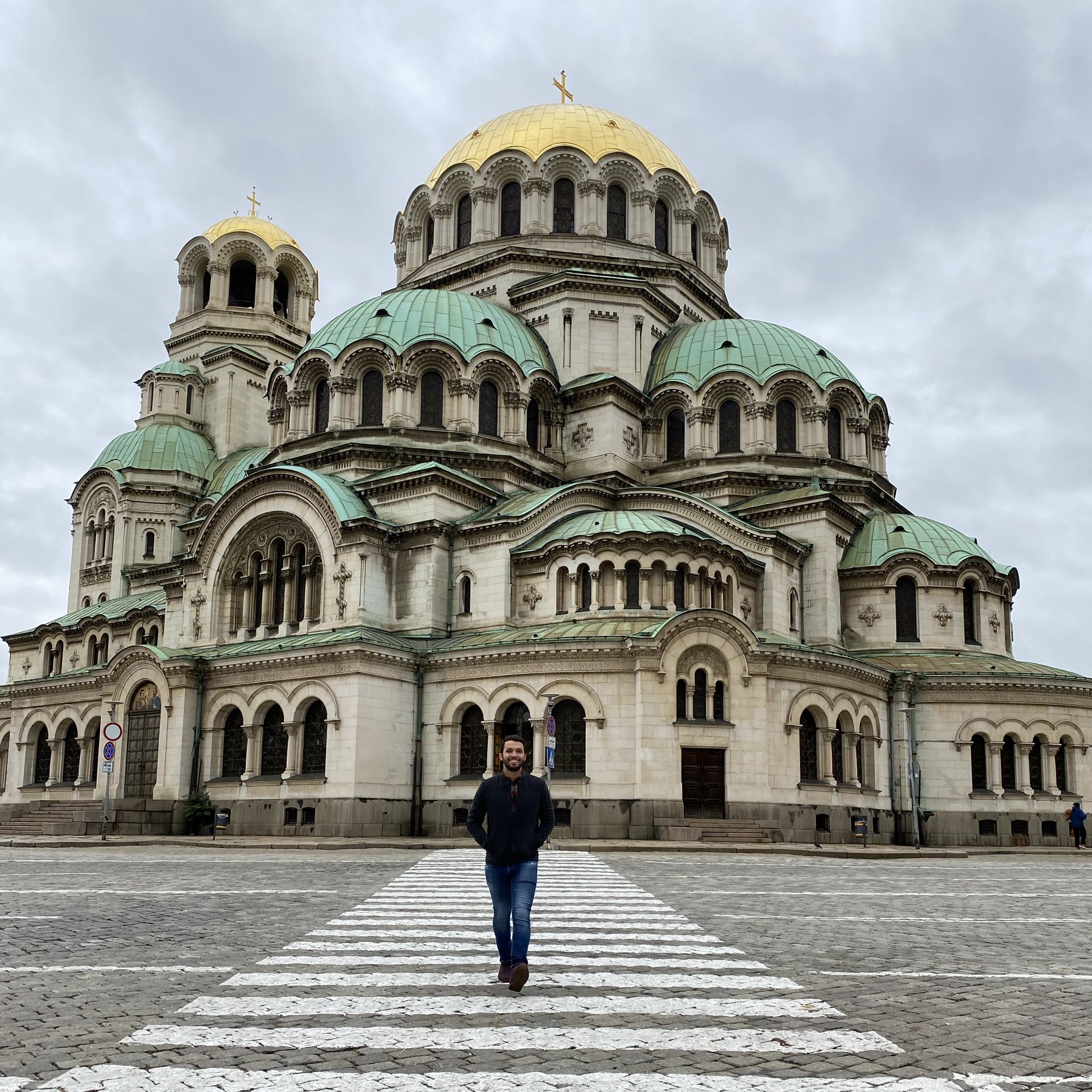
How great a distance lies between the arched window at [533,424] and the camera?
48719mm

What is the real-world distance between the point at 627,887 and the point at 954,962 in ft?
27.5

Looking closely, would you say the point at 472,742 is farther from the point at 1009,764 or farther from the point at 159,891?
the point at 159,891

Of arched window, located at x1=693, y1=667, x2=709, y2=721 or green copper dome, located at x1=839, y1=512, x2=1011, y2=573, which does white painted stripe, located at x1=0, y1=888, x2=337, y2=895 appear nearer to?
arched window, located at x1=693, y1=667, x2=709, y2=721

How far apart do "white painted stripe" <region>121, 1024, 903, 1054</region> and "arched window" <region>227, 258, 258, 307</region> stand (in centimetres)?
6123

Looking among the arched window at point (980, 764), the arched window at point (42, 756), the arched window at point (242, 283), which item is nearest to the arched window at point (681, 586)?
the arched window at point (980, 764)

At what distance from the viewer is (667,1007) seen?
8.59m

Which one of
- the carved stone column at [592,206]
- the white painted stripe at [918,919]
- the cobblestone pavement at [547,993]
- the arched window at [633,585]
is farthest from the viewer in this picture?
the carved stone column at [592,206]

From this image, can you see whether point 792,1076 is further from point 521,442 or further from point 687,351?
point 687,351

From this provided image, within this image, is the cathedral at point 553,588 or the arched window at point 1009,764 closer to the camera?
the cathedral at point 553,588

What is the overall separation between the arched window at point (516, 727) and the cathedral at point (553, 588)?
115 mm

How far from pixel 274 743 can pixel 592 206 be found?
2787 cm

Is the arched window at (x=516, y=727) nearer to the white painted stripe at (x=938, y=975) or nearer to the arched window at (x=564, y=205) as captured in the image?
the arched window at (x=564, y=205)

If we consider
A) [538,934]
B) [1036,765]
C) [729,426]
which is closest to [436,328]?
[729,426]

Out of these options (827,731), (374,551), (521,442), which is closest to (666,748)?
(827,731)
